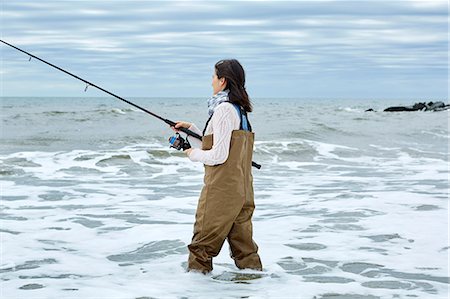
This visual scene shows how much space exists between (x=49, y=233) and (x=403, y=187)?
557cm

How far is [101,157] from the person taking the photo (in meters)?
15.3

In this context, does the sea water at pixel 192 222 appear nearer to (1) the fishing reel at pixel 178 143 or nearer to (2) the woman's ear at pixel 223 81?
(1) the fishing reel at pixel 178 143

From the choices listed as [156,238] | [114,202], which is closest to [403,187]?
[114,202]

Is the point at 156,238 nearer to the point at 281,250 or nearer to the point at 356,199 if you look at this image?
the point at 281,250

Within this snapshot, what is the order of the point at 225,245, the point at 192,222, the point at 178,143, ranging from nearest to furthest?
1. the point at 178,143
2. the point at 225,245
3. the point at 192,222

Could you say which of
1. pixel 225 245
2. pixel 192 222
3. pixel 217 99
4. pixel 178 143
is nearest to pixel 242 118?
pixel 217 99

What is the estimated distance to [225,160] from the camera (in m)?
4.97

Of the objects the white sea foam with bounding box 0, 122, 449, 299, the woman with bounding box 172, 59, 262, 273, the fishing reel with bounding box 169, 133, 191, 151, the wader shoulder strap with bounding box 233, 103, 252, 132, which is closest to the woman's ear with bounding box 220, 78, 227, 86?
the woman with bounding box 172, 59, 262, 273

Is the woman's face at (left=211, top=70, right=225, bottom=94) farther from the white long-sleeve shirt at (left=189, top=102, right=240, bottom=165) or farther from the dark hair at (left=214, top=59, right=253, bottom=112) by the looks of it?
the white long-sleeve shirt at (left=189, top=102, right=240, bottom=165)

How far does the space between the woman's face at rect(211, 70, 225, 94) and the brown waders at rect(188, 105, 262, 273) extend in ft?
1.05

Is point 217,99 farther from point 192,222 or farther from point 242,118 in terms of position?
point 192,222

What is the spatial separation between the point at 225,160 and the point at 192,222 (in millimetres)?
3080

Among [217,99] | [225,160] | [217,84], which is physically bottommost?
[225,160]

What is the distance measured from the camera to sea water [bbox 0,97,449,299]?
5.32 meters
